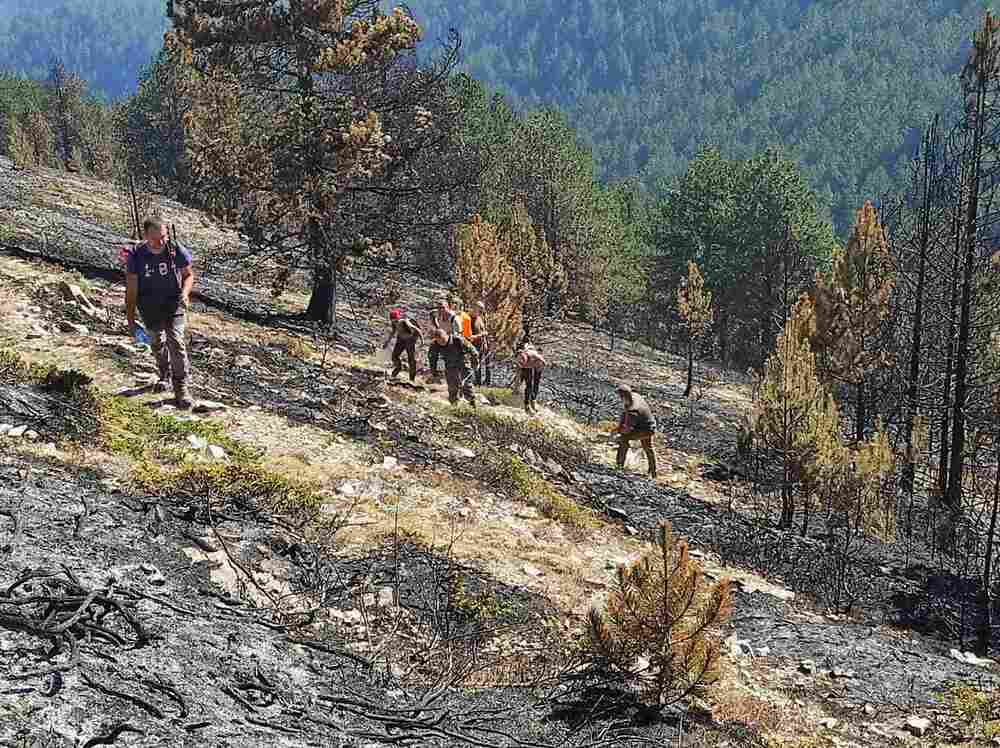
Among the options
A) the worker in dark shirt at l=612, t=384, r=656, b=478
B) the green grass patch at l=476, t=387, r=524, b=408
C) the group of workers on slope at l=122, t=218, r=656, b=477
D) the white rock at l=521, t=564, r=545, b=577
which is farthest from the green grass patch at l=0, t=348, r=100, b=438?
the green grass patch at l=476, t=387, r=524, b=408

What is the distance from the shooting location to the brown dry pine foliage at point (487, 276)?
51.4 feet

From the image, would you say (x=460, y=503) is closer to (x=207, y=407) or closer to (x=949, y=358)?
(x=207, y=407)

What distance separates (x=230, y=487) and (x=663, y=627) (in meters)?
3.72

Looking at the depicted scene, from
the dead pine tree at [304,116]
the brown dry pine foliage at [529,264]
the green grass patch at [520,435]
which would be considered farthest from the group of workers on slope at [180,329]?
the brown dry pine foliage at [529,264]

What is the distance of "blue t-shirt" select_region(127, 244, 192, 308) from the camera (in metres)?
7.79

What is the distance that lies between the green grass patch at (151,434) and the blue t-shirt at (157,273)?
1049mm

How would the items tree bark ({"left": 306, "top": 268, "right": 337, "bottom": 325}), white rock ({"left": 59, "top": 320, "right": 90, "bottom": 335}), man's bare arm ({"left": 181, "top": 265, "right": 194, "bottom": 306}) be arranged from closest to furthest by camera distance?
man's bare arm ({"left": 181, "top": 265, "right": 194, "bottom": 306})
white rock ({"left": 59, "top": 320, "right": 90, "bottom": 335})
tree bark ({"left": 306, "top": 268, "right": 337, "bottom": 325})

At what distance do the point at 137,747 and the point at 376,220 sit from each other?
517 inches

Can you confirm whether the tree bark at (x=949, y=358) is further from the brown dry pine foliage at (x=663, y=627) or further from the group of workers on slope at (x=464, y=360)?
the brown dry pine foliage at (x=663, y=627)

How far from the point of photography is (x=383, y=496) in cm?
794

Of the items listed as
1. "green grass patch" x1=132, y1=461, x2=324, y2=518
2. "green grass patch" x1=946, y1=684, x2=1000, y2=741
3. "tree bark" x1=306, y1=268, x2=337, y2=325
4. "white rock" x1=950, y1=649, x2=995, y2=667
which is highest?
"tree bark" x1=306, y1=268, x2=337, y2=325

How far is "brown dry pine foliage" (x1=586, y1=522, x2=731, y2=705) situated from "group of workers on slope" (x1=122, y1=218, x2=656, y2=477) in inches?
193

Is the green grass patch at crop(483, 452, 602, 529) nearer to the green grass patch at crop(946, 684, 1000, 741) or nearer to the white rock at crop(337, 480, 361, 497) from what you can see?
the white rock at crop(337, 480, 361, 497)

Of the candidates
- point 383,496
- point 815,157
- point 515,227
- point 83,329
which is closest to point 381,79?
point 515,227
